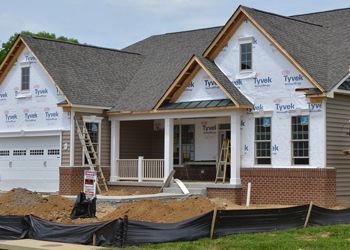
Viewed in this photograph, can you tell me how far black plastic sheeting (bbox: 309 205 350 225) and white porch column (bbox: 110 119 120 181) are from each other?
536 inches

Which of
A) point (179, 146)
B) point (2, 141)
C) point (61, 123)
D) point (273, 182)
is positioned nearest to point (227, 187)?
point (273, 182)

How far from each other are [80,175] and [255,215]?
46.2 feet

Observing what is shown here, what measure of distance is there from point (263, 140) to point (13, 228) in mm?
11660

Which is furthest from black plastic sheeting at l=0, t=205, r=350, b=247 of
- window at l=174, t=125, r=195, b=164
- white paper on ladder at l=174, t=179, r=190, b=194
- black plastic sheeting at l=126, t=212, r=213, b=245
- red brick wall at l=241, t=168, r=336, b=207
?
window at l=174, t=125, r=195, b=164

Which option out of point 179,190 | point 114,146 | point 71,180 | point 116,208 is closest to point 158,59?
point 114,146

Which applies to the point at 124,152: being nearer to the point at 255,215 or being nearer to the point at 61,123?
the point at 61,123

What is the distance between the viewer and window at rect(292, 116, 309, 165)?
26.0m

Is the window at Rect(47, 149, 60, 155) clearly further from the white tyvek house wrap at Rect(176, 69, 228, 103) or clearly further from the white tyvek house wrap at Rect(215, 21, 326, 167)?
the white tyvek house wrap at Rect(215, 21, 326, 167)

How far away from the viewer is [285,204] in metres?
26.2

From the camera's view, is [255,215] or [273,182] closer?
[255,215]

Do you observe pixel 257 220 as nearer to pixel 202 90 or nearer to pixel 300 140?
pixel 300 140

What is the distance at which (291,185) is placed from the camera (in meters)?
26.1

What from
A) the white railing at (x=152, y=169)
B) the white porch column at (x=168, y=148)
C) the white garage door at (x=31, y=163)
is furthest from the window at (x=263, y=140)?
the white garage door at (x=31, y=163)

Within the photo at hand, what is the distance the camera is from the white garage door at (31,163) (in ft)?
105
